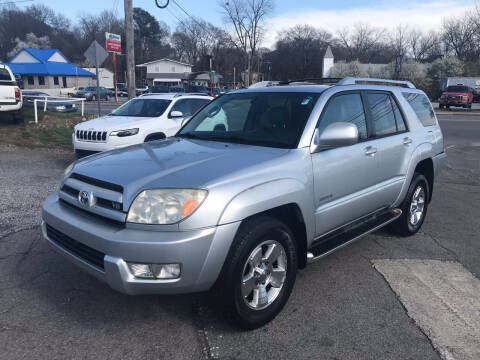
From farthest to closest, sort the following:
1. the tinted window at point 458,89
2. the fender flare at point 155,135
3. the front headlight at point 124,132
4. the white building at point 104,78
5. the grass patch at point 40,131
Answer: the white building at point 104,78 < the tinted window at point 458,89 < the grass patch at point 40,131 < the fender flare at point 155,135 < the front headlight at point 124,132

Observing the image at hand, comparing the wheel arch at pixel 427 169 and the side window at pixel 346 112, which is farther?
the wheel arch at pixel 427 169

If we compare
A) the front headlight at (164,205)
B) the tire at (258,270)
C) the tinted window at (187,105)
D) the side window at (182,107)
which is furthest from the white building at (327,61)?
the front headlight at (164,205)

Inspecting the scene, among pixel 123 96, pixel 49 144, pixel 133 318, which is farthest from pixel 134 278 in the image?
pixel 123 96

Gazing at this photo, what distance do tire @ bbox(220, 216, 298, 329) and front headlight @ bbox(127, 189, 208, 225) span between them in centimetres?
39

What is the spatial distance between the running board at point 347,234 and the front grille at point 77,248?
5.29ft

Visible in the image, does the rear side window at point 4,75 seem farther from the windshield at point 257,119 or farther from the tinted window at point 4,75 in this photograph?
the windshield at point 257,119

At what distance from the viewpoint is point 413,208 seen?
4.91 metres

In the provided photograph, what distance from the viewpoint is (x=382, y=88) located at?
14.6ft

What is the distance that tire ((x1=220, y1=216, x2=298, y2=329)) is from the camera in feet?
8.67

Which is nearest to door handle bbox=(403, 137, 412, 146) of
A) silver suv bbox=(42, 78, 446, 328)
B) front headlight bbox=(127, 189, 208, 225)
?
silver suv bbox=(42, 78, 446, 328)

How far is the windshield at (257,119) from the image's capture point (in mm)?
3432

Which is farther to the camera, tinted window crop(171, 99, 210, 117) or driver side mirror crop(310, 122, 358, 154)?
tinted window crop(171, 99, 210, 117)

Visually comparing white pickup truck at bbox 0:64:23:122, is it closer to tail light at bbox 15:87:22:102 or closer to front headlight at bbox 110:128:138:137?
tail light at bbox 15:87:22:102

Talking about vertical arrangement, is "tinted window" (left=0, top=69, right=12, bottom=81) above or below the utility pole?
below
